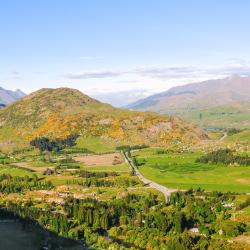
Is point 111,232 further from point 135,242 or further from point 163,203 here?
point 163,203

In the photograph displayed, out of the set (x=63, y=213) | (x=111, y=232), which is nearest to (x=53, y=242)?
(x=111, y=232)

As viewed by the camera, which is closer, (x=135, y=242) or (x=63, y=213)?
(x=135, y=242)

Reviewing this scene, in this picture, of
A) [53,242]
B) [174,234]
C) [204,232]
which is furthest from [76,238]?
[204,232]

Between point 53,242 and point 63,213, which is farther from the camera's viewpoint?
point 63,213

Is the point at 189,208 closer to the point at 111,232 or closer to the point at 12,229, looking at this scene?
the point at 111,232

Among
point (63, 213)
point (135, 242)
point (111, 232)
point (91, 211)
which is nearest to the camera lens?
point (135, 242)

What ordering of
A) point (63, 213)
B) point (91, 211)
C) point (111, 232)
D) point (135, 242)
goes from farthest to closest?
point (63, 213) → point (91, 211) → point (111, 232) → point (135, 242)

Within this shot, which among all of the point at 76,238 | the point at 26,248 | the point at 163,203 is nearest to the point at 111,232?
the point at 76,238

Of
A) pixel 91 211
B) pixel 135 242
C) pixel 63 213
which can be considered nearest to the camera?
pixel 135 242
